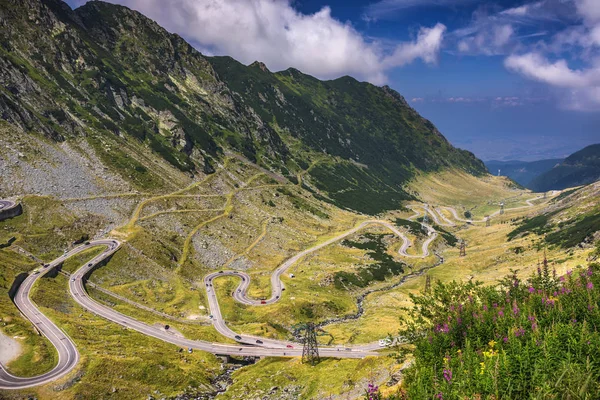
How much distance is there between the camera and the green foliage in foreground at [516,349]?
26.8 meters

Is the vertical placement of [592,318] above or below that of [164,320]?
above

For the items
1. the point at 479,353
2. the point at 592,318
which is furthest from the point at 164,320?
the point at 592,318

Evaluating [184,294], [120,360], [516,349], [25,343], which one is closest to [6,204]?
[184,294]

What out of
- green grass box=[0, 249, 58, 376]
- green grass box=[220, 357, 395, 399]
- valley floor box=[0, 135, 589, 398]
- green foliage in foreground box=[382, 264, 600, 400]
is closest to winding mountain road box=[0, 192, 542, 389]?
green grass box=[0, 249, 58, 376]

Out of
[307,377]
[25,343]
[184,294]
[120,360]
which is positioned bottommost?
[307,377]

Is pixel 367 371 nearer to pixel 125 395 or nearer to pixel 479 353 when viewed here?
pixel 479 353

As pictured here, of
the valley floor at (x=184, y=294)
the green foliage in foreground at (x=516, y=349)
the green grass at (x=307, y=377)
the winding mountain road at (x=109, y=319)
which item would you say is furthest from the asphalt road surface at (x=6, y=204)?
the green foliage in foreground at (x=516, y=349)

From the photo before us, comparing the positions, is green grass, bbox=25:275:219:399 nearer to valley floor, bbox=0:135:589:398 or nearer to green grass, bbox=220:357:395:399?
valley floor, bbox=0:135:589:398

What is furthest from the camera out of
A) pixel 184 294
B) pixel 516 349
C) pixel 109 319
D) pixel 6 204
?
pixel 6 204

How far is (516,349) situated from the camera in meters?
32.1

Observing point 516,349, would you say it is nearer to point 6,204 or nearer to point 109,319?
point 109,319

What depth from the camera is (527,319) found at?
38.0m

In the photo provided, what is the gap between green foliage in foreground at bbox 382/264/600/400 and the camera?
87.9 ft

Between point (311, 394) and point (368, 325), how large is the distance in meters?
55.4
